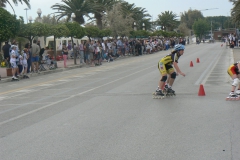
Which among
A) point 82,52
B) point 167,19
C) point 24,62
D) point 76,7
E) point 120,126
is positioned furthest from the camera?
point 167,19

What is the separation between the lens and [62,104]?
1202cm

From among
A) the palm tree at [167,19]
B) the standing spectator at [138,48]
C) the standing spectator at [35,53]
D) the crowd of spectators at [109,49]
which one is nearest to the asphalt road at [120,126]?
the standing spectator at [35,53]

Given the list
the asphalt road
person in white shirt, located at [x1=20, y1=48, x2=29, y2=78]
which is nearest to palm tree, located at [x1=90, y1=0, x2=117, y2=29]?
person in white shirt, located at [x1=20, y1=48, x2=29, y2=78]

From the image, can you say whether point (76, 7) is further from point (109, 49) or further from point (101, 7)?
point (109, 49)

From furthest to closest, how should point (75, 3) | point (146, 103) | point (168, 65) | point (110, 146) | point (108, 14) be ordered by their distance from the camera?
point (108, 14), point (75, 3), point (168, 65), point (146, 103), point (110, 146)

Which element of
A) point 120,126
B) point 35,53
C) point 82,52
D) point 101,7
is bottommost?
point 120,126

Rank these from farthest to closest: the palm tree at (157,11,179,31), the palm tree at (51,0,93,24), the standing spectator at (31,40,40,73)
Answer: the palm tree at (157,11,179,31), the palm tree at (51,0,93,24), the standing spectator at (31,40,40,73)

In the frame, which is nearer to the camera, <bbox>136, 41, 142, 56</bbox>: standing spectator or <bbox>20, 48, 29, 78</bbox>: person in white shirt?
<bbox>20, 48, 29, 78</bbox>: person in white shirt

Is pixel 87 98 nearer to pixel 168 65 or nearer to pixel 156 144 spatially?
pixel 168 65

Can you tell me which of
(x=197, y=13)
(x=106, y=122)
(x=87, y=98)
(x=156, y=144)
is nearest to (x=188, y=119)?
(x=106, y=122)

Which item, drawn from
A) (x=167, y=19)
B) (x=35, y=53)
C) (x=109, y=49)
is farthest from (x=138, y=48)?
(x=167, y=19)

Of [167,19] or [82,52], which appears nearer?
[82,52]

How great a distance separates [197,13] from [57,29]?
6027 inches

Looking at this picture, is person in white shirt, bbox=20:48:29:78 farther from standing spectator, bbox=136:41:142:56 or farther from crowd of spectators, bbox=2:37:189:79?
standing spectator, bbox=136:41:142:56
